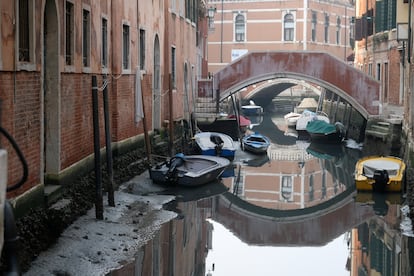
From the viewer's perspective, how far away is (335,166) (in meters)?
20.7

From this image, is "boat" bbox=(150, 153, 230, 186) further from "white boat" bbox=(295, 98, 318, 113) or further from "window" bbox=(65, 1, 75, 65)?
"white boat" bbox=(295, 98, 318, 113)

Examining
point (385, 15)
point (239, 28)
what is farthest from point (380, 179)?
point (239, 28)

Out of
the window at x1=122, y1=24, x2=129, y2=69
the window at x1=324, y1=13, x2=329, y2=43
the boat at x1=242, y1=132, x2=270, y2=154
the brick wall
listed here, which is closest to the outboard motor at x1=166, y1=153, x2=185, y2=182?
the window at x1=122, y1=24, x2=129, y2=69

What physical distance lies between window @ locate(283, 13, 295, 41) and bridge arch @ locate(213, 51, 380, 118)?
20399mm

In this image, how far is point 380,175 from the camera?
45.4 ft

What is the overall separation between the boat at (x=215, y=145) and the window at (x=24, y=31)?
10876 millimetres

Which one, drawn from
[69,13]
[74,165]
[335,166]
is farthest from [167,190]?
[335,166]

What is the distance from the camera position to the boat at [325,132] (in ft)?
86.0

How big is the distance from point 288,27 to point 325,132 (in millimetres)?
18281

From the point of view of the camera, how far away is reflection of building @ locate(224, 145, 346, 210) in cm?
1505

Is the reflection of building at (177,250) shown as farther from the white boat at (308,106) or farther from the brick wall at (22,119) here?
the white boat at (308,106)

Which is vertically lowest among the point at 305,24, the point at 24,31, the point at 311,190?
the point at 311,190

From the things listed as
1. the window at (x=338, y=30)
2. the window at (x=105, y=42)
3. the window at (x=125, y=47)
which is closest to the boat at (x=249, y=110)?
the window at (x=338, y=30)

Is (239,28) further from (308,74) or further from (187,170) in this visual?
(187,170)
